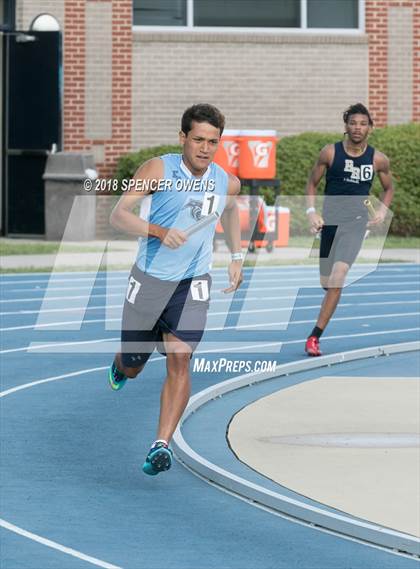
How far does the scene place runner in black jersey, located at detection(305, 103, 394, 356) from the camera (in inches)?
562

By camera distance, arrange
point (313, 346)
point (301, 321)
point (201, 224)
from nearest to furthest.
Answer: point (201, 224) < point (313, 346) < point (301, 321)

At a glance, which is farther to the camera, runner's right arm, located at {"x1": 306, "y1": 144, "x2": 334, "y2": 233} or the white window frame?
the white window frame

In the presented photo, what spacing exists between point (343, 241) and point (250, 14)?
1692cm

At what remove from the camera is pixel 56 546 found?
8055 millimetres

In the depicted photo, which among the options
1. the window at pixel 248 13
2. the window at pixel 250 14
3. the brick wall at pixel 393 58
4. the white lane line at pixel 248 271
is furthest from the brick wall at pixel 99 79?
the white lane line at pixel 248 271

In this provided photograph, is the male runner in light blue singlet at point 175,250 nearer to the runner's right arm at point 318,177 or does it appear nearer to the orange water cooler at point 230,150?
the runner's right arm at point 318,177

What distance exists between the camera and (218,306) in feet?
64.1

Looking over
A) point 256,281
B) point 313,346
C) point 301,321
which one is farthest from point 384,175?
point 256,281

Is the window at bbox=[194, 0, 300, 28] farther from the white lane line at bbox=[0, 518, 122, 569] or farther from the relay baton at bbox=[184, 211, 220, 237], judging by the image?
the white lane line at bbox=[0, 518, 122, 569]

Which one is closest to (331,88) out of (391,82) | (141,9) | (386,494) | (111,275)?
(391,82)

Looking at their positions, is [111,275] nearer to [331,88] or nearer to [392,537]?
[331,88]

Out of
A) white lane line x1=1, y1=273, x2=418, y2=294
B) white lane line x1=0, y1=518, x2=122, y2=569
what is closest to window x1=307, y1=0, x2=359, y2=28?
white lane line x1=1, y1=273, x2=418, y2=294

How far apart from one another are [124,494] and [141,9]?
2180 cm

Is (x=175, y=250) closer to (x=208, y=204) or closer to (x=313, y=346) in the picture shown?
(x=208, y=204)
